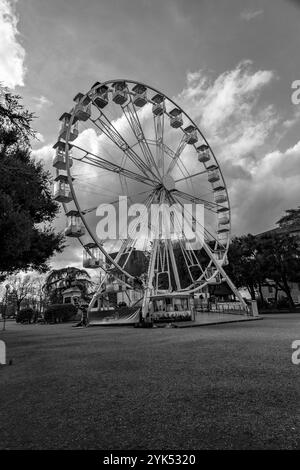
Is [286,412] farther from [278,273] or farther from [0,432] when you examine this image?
[278,273]

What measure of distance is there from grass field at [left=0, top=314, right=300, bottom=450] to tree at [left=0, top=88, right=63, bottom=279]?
12.9ft

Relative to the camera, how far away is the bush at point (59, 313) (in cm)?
4078

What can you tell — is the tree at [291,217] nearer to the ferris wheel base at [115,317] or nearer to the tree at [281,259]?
the tree at [281,259]

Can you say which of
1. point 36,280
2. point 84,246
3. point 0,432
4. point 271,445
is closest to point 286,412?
point 271,445

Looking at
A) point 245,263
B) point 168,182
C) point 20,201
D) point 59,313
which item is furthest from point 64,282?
point 20,201

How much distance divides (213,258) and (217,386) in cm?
2325

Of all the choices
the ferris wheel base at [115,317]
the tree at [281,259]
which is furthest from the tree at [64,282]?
the ferris wheel base at [115,317]

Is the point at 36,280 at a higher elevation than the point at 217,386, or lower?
higher

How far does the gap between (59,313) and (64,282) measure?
1954 centimetres

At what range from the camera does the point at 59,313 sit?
41344 mm

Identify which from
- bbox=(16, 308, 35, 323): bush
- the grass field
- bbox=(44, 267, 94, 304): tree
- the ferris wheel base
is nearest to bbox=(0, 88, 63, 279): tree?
the grass field

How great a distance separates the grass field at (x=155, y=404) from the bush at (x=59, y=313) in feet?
114

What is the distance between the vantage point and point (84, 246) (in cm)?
2128

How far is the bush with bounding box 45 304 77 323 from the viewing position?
4078cm
